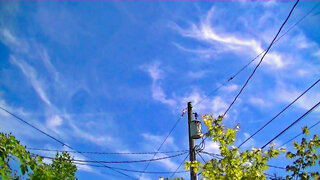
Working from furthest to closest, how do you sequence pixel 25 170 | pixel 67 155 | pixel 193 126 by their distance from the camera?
pixel 67 155 → pixel 193 126 → pixel 25 170

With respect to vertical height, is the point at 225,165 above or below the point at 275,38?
below

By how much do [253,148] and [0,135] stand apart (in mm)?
5327

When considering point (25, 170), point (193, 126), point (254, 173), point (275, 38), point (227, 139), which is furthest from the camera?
point (193, 126)

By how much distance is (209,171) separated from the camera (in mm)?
6445

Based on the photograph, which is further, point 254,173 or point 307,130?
point 254,173

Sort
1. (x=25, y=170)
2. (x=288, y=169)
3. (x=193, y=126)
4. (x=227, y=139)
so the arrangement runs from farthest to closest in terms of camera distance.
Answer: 1. (x=193, y=126)
2. (x=227, y=139)
3. (x=288, y=169)
4. (x=25, y=170)

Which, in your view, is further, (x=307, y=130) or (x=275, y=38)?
(x=275, y=38)

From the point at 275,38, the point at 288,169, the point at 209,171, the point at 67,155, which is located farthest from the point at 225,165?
the point at 67,155

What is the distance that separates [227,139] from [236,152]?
371 mm

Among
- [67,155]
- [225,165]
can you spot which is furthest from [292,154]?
[67,155]

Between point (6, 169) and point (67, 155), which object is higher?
point (67, 155)

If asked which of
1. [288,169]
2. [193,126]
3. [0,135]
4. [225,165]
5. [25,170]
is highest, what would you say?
[193,126]

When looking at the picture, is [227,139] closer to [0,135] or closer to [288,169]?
[288,169]

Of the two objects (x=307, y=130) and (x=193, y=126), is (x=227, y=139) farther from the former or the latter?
(x=193, y=126)
